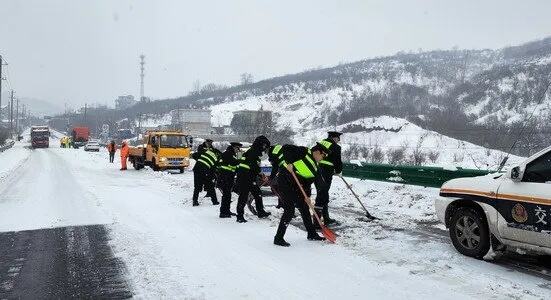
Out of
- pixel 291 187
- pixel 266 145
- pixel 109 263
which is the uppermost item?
pixel 266 145

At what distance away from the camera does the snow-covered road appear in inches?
211

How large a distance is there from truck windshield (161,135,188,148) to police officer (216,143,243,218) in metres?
14.1

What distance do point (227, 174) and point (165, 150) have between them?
47.1ft

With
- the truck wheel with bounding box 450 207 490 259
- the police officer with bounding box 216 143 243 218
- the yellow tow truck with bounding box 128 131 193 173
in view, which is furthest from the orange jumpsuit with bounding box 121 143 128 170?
the truck wheel with bounding box 450 207 490 259

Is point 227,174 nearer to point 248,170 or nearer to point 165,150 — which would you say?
point 248,170

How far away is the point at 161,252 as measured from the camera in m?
7.12

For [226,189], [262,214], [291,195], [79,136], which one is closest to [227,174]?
[226,189]

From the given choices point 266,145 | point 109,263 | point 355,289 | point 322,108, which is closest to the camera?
point 355,289

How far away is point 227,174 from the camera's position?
1059 centimetres

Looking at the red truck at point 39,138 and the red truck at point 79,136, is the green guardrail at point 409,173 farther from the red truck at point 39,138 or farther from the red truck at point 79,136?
the red truck at point 79,136

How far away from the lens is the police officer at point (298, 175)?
7.86 m

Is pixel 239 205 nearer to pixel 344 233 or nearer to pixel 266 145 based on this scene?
pixel 266 145

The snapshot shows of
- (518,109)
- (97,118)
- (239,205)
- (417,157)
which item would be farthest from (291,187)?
(97,118)

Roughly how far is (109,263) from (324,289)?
3.11 metres
